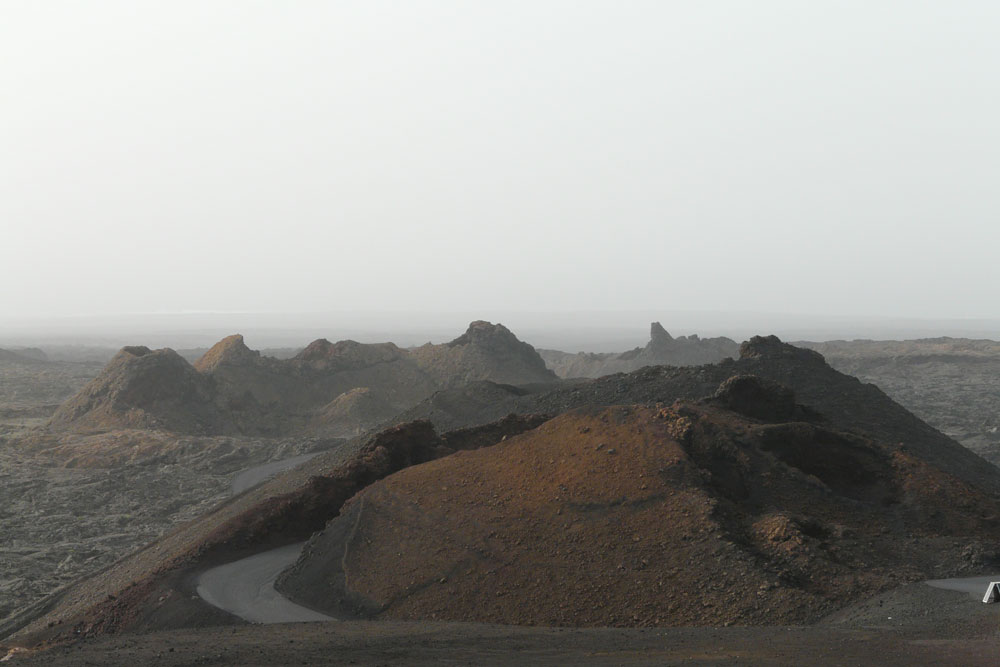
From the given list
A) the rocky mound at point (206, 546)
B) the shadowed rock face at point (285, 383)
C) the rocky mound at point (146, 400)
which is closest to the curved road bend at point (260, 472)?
the rocky mound at point (206, 546)

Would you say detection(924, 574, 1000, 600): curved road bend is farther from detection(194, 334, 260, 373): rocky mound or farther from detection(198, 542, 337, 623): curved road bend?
detection(194, 334, 260, 373): rocky mound

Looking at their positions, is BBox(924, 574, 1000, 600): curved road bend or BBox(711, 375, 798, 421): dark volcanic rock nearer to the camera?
BBox(924, 574, 1000, 600): curved road bend

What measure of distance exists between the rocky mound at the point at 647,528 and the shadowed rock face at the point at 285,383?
39.2m

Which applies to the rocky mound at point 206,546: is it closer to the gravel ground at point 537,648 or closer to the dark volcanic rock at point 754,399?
the gravel ground at point 537,648

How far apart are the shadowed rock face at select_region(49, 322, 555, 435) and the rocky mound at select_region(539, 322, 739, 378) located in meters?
21.7

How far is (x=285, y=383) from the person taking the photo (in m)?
71.7

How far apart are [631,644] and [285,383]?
202ft

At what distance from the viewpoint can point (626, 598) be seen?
1748 cm

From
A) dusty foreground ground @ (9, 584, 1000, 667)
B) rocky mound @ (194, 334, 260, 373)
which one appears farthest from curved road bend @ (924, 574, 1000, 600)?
rocky mound @ (194, 334, 260, 373)

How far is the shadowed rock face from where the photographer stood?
199ft

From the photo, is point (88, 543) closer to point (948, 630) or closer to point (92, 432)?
point (92, 432)

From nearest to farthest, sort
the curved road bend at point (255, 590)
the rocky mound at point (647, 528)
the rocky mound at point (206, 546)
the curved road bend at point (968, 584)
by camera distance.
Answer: the curved road bend at point (968, 584)
the rocky mound at point (647, 528)
the curved road bend at point (255, 590)
the rocky mound at point (206, 546)

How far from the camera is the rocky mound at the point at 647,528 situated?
56.7 ft

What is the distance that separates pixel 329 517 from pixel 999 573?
19691mm
